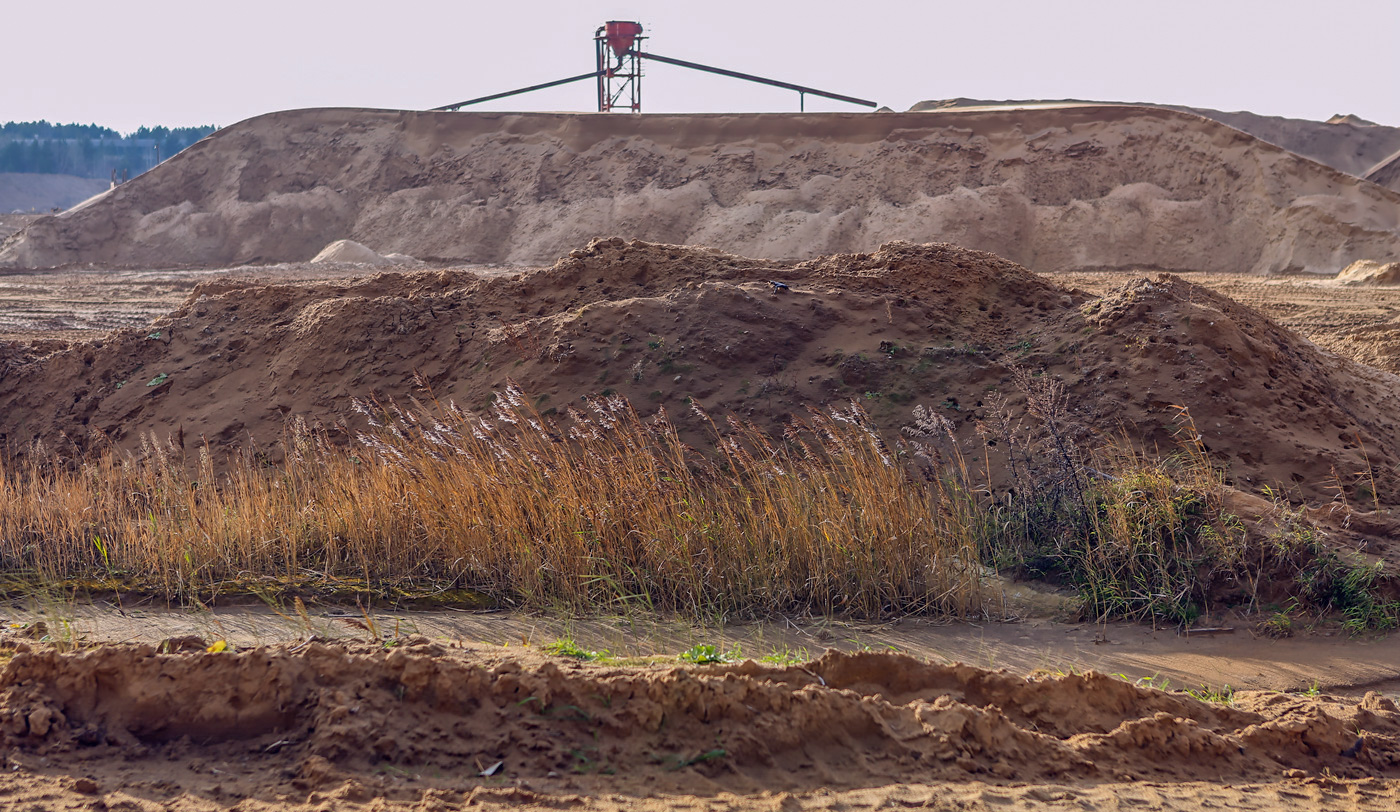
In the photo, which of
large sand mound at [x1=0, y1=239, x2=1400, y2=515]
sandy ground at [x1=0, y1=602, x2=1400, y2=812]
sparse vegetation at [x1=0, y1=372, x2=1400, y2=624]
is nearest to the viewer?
sandy ground at [x1=0, y1=602, x2=1400, y2=812]

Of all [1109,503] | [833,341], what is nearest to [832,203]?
[833,341]

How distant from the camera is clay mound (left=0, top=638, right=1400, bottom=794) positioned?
306cm

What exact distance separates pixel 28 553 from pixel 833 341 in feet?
18.1

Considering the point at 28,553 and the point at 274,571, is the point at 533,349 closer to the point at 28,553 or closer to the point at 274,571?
the point at 274,571

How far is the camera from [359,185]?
33188 mm

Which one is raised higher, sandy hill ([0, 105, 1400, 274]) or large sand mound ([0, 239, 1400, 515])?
sandy hill ([0, 105, 1400, 274])

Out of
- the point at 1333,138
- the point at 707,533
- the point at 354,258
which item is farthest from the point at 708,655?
the point at 1333,138

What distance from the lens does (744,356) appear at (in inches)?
290

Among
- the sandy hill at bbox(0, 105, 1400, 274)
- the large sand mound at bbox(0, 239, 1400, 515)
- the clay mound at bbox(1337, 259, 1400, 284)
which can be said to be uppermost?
the sandy hill at bbox(0, 105, 1400, 274)

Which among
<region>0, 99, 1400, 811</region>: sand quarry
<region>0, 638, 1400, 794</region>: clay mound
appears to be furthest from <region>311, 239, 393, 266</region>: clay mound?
<region>0, 638, 1400, 794</region>: clay mound

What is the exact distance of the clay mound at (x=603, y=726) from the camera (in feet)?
10.0

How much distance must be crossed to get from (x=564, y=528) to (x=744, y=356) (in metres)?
2.43

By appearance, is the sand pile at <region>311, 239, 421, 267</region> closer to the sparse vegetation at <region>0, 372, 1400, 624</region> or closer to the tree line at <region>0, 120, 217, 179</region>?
the sparse vegetation at <region>0, 372, 1400, 624</region>

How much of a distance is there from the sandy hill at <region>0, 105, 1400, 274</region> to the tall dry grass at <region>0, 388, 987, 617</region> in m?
20.9
